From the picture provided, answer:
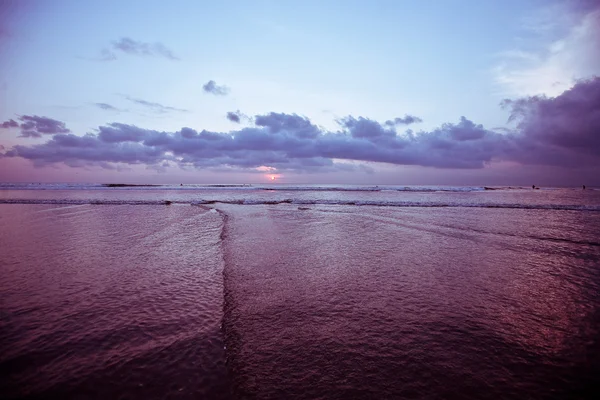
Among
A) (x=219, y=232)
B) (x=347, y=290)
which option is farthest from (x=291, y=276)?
(x=219, y=232)

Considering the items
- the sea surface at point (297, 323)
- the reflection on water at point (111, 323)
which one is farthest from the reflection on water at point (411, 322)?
the reflection on water at point (111, 323)

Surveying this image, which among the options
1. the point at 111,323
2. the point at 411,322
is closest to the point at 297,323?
the point at 411,322

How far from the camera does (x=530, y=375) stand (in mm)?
3752

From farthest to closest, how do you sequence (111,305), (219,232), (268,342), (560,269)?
(219,232) → (560,269) → (111,305) → (268,342)

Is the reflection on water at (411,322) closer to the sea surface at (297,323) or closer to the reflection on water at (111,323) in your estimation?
the sea surface at (297,323)

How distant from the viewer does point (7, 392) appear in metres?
3.42

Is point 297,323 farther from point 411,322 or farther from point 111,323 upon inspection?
point 111,323

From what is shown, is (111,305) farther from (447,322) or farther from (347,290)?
(447,322)

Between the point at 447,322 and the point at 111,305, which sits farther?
the point at 111,305

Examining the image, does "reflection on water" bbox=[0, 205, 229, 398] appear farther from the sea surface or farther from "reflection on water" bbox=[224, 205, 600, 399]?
"reflection on water" bbox=[224, 205, 600, 399]

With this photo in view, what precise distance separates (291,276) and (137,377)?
4.50 metres

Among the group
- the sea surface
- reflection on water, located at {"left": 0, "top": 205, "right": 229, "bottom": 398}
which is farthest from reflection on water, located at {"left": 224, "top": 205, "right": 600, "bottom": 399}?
reflection on water, located at {"left": 0, "top": 205, "right": 229, "bottom": 398}

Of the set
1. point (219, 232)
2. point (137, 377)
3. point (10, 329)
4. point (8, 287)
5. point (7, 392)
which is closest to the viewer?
point (7, 392)

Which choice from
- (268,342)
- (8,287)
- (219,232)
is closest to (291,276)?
(268,342)
